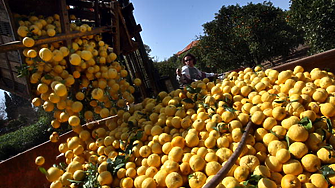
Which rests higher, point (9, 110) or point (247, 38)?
point (9, 110)

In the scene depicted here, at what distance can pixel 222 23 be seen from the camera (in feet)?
55.3

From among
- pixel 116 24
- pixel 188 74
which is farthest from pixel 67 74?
pixel 188 74

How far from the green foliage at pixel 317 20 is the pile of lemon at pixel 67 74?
8.64m

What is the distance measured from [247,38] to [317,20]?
19.9 feet

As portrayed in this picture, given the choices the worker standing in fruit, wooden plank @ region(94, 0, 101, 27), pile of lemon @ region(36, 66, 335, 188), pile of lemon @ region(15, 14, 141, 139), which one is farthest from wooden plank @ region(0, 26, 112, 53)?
the worker standing in fruit

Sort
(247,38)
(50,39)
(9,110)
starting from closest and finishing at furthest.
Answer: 1. (50,39)
2. (247,38)
3. (9,110)

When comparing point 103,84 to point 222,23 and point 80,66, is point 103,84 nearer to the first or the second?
point 80,66

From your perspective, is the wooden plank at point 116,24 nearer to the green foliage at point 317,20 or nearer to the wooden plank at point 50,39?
the wooden plank at point 50,39

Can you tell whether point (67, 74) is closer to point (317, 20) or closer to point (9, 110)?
point (317, 20)

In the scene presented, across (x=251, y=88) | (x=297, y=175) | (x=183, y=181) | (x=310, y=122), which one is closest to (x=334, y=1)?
(x=251, y=88)

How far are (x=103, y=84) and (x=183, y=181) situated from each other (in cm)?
198

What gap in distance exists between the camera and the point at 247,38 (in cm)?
1385

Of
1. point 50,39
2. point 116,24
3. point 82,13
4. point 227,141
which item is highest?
point 82,13

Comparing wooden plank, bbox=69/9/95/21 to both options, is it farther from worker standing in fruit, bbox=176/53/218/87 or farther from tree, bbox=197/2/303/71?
tree, bbox=197/2/303/71
